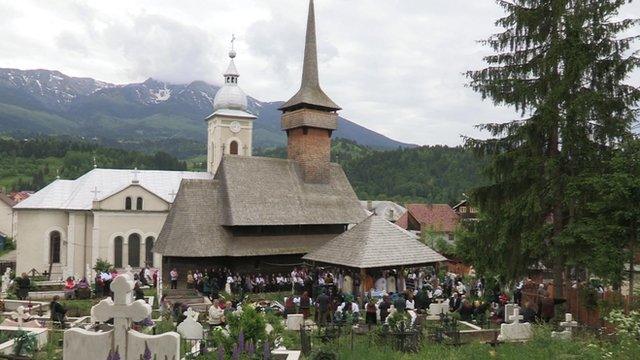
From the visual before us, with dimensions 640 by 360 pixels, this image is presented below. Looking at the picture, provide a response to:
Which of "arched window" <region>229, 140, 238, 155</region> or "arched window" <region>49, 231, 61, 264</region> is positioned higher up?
"arched window" <region>229, 140, 238, 155</region>

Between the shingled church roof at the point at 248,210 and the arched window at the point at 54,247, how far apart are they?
1281cm

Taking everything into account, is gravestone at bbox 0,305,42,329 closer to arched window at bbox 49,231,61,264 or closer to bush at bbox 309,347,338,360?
bush at bbox 309,347,338,360

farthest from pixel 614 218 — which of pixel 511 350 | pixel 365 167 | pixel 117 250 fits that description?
pixel 365 167

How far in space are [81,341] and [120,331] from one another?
616mm

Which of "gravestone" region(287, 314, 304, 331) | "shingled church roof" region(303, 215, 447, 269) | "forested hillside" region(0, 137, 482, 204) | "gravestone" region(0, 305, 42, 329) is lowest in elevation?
"gravestone" region(287, 314, 304, 331)

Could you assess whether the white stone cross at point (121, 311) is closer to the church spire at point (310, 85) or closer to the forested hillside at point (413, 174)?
the church spire at point (310, 85)

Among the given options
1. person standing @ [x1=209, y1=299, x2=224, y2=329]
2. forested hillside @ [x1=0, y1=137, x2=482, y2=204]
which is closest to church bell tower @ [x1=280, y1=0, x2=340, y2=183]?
person standing @ [x1=209, y1=299, x2=224, y2=329]

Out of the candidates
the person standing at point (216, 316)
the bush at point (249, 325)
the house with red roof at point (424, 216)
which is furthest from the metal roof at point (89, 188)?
the house with red roof at point (424, 216)

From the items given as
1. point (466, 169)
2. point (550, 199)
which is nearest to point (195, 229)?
point (550, 199)

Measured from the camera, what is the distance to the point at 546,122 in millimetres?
15719

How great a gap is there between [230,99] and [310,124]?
63.0 ft

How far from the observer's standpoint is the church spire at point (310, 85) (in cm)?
3145

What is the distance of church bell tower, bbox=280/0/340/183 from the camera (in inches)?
1234

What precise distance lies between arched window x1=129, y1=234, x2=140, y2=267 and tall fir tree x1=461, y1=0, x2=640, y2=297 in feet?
80.5
